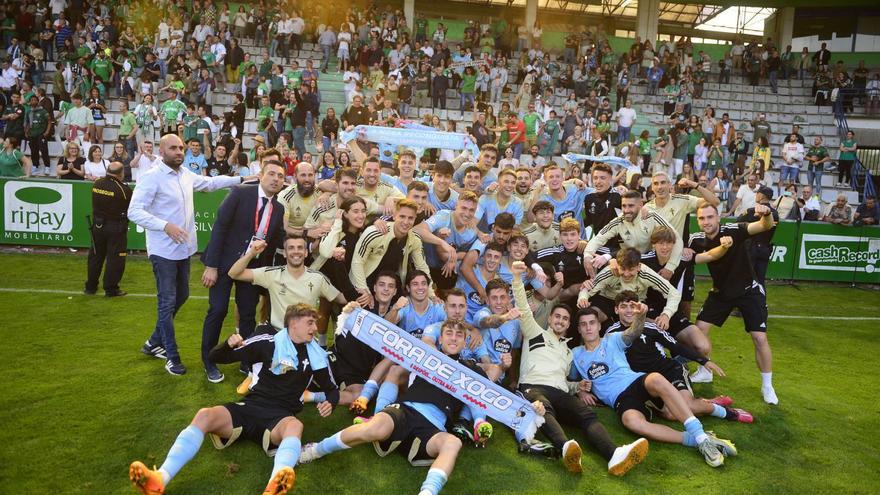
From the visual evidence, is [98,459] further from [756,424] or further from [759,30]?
[759,30]

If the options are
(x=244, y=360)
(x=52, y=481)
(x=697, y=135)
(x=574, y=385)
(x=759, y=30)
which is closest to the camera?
(x=52, y=481)

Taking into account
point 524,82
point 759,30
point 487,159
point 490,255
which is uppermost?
point 759,30

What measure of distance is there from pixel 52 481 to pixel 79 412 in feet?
4.02

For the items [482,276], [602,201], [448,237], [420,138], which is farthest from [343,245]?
[420,138]

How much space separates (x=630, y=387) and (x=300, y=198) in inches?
164

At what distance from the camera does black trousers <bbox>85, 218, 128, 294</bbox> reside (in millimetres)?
10273

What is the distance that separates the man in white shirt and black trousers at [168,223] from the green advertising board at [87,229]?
252 inches

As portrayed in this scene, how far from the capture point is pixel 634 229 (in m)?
7.93

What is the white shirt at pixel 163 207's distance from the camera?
6594 millimetres

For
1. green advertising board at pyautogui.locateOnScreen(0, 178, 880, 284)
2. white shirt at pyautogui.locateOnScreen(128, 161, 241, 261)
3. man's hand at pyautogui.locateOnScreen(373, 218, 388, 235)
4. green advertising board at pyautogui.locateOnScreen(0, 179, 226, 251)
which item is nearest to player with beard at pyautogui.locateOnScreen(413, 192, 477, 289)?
man's hand at pyautogui.locateOnScreen(373, 218, 388, 235)

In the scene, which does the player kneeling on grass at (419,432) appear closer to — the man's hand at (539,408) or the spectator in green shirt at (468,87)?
the man's hand at (539,408)

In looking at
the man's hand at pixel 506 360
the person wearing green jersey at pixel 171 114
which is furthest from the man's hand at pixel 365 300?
the person wearing green jersey at pixel 171 114

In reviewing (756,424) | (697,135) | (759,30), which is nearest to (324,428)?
(756,424)

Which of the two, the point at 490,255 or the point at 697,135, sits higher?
the point at 697,135
